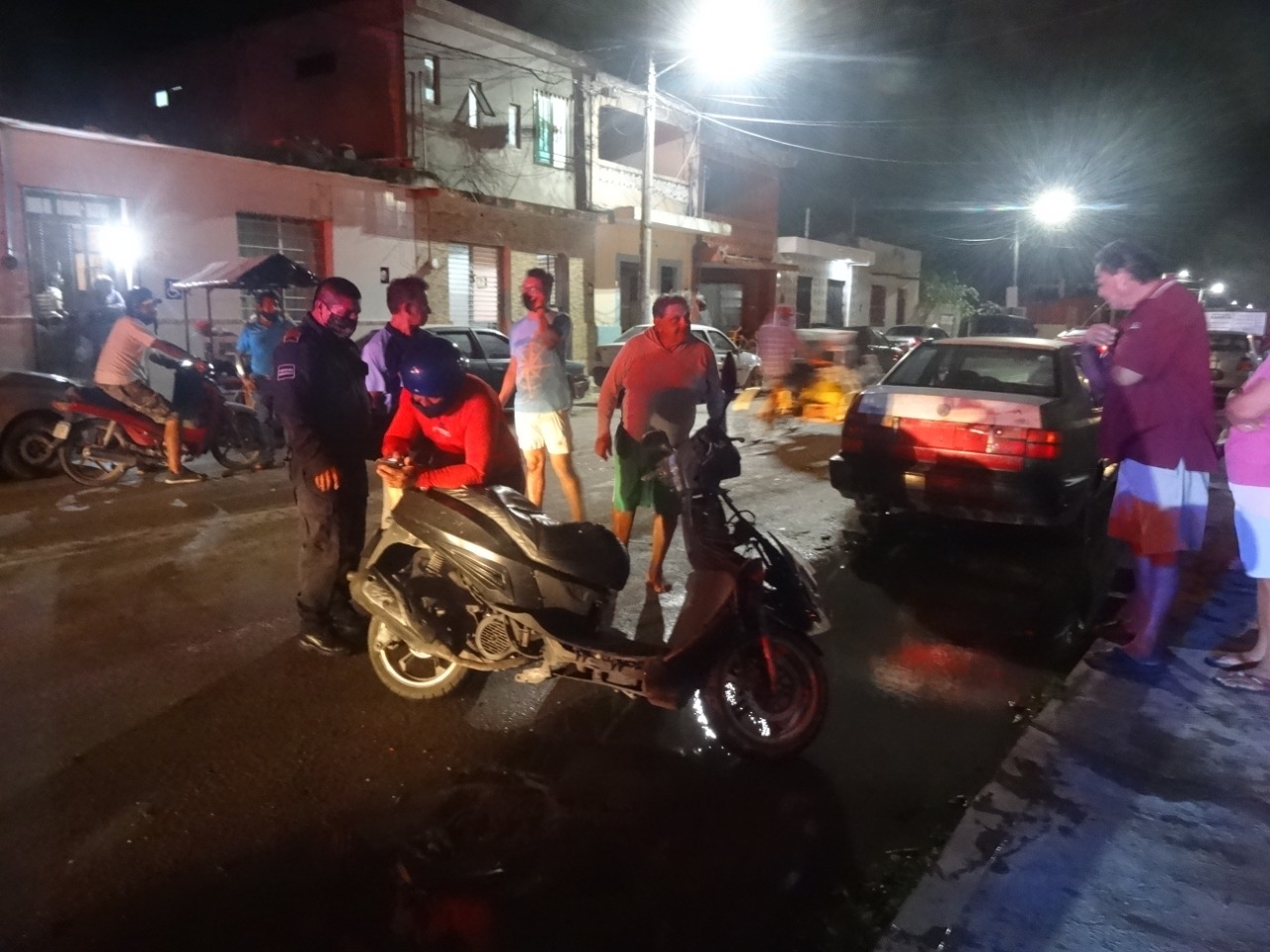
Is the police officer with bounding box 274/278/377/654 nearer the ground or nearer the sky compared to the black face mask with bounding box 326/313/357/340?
nearer the ground

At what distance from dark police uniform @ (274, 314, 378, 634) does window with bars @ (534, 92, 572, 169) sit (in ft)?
60.3

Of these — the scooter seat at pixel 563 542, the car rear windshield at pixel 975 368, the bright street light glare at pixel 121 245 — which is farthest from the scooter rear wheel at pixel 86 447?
the car rear windshield at pixel 975 368

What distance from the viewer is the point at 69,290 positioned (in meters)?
13.6

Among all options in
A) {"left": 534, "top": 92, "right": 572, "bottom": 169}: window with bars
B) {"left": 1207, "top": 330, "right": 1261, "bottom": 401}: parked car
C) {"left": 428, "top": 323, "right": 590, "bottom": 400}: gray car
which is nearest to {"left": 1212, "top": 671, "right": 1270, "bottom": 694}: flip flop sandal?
{"left": 428, "top": 323, "right": 590, "bottom": 400}: gray car

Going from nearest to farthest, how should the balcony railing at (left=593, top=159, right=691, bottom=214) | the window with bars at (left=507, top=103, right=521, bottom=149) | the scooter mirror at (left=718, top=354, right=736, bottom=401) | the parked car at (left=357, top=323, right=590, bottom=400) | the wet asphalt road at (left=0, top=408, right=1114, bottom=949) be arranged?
the wet asphalt road at (left=0, top=408, right=1114, bottom=949) → the scooter mirror at (left=718, top=354, right=736, bottom=401) → the parked car at (left=357, top=323, right=590, bottom=400) → the window with bars at (left=507, top=103, right=521, bottom=149) → the balcony railing at (left=593, top=159, right=691, bottom=214)

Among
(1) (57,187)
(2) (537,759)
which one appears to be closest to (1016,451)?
(2) (537,759)

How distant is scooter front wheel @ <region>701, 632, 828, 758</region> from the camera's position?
145 inches

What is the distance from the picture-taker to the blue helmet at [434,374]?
4.13m

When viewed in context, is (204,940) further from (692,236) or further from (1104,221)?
(1104,221)

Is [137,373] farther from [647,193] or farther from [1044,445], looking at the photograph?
[647,193]

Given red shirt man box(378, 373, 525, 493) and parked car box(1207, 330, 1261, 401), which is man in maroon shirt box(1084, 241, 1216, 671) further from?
parked car box(1207, 330, 1261, 401)

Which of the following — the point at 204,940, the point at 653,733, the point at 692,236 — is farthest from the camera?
the point at 692,236

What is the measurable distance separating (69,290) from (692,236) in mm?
16757

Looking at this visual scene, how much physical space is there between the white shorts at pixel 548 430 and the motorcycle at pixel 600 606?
2.25 m
